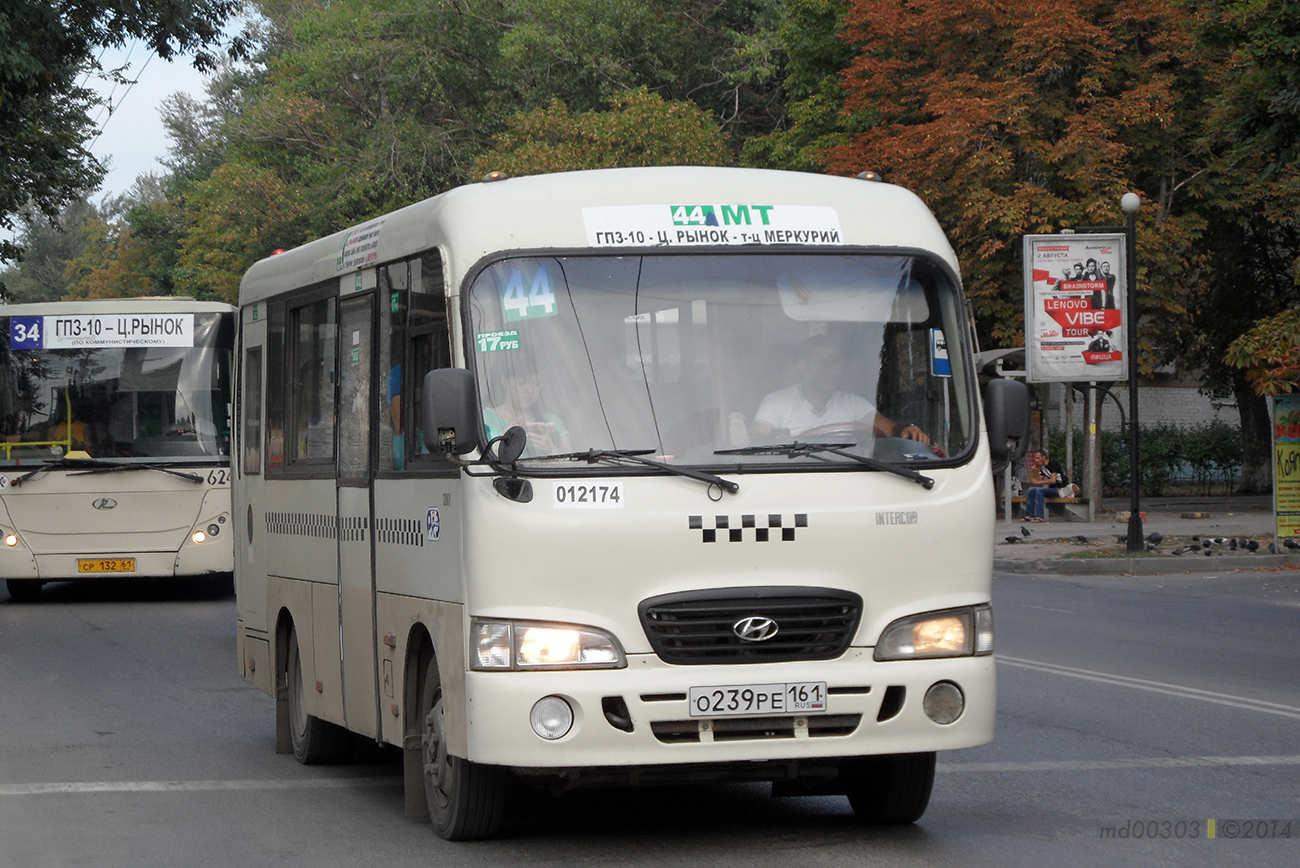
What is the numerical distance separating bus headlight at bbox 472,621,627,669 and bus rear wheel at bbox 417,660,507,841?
1.93 ft

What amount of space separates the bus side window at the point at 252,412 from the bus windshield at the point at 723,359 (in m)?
3.81

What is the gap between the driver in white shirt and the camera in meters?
7.16

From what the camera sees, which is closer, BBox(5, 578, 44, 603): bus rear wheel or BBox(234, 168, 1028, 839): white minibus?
BBox(234, 168, 1028, 839): white minibus

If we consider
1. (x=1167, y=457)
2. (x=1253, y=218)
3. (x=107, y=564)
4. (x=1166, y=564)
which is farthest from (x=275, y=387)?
(x=1167, y=457)

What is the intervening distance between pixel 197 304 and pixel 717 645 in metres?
15.8

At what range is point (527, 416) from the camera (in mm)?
7023

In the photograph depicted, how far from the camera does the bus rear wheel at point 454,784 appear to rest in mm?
7305

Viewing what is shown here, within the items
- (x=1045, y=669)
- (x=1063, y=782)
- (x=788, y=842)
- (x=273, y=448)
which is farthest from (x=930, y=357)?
(x=1045, y=669)

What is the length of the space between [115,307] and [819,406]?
15.6m

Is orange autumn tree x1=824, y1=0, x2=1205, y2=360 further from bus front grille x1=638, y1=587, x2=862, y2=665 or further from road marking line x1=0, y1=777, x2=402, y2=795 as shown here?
bus front grille x1=638, y1=587, x2=862, y2=665

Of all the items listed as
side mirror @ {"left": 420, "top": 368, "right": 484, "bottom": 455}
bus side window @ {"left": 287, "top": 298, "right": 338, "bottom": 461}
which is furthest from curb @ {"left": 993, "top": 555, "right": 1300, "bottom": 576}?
side mirror @ {"left": 420, "top": 368, "right": 484, "bottom": 455}

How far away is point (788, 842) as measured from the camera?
7469mm

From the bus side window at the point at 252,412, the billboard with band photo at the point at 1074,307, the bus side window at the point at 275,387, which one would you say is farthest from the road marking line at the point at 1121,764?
the billboard with band photo at the point at 1074,307

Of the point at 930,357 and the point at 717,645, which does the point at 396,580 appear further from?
the point at 930,357
